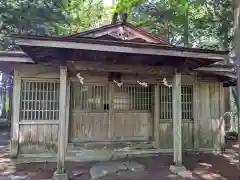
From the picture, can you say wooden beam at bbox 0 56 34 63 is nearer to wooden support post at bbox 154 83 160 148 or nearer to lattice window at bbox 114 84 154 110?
lattice window at bbox 114 84 154 110

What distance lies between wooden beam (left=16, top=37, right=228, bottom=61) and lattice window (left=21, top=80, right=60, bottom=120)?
2292 millimetres

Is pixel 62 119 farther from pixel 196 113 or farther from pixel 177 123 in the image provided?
pixel 196 113

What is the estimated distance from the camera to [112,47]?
14.9 ft

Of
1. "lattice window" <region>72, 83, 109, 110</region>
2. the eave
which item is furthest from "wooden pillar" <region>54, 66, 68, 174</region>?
"lattice window" <region>72, 83, 109, 110</region>

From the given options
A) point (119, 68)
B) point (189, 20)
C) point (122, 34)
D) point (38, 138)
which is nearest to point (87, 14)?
point (189, 20)

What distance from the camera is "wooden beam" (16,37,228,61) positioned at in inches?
165

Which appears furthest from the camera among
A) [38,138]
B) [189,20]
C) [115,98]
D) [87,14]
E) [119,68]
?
[87,14]

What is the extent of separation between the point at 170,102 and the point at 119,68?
265 cm

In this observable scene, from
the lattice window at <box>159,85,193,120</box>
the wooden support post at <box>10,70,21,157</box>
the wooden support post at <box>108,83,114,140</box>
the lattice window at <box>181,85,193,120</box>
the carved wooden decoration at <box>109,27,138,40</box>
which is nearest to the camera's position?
the wooden support post at <box>10,70,21,157</box>

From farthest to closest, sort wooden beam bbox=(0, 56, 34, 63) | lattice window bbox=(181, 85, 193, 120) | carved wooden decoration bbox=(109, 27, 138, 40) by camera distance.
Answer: lattice window bbox=(181, 85, 193, 120)
carved wooden decoration bbox=(109, 27, 138, 40)
wooden beam bbox=(0, 56, 34, 63)

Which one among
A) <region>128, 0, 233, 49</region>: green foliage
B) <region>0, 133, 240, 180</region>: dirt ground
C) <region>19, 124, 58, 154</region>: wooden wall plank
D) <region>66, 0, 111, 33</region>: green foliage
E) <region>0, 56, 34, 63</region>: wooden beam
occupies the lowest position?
<region>0, 133, 240, 180</region>: dirt ground

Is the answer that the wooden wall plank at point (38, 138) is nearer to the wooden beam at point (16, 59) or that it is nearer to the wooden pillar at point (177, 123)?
A: the wooden beam at point (16, 59)

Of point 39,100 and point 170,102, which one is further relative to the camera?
point 170,102

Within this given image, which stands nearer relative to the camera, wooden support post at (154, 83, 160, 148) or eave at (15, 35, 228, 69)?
eave at (15, 35, 228, 69)
